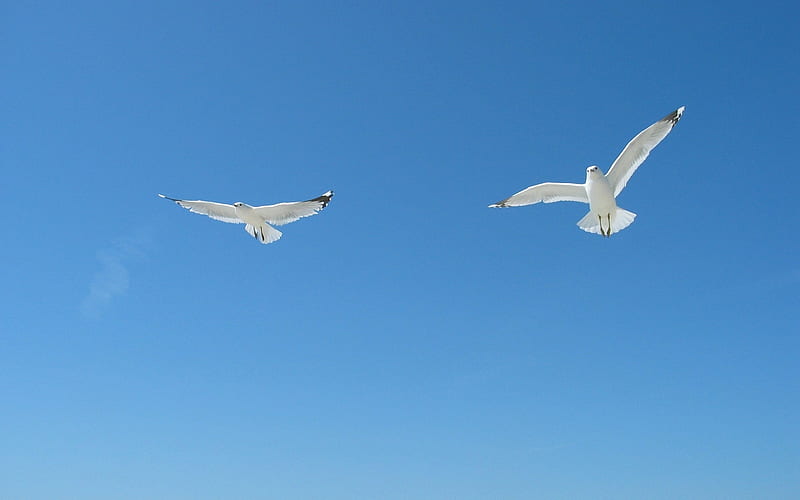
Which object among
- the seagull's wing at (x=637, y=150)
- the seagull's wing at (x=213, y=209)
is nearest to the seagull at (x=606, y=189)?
the seagull's wing at (x=637, y=150)

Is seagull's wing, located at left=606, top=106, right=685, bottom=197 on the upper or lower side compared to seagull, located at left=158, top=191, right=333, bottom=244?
lower

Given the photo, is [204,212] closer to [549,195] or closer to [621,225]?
[549,195]

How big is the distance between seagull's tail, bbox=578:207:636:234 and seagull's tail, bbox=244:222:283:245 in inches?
329

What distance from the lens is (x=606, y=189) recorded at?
19406mm

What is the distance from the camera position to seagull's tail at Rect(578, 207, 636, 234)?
20.3 meters

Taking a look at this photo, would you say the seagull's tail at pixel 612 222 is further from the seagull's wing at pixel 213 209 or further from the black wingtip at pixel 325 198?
the seagull's wing at pixel 213 209

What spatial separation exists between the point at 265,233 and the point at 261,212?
0.66m

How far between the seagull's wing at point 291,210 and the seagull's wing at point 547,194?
4.69m

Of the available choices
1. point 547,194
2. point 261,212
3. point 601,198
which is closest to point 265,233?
point 261,212

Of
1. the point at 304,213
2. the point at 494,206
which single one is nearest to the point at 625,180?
the point at 494,206

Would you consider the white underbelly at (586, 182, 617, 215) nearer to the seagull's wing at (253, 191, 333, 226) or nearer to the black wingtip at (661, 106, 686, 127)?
the black wingtip at (661, 106, 686, 127)

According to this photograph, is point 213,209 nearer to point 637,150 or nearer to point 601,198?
point 601,198

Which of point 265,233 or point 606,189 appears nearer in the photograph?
point 606,189

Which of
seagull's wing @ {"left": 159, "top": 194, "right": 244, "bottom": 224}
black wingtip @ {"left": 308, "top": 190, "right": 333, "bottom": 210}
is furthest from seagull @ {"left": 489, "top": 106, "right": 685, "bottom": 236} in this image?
seagull's wing @ {"left": 159, "top": 194, "right": 244, "bottom": 224}
